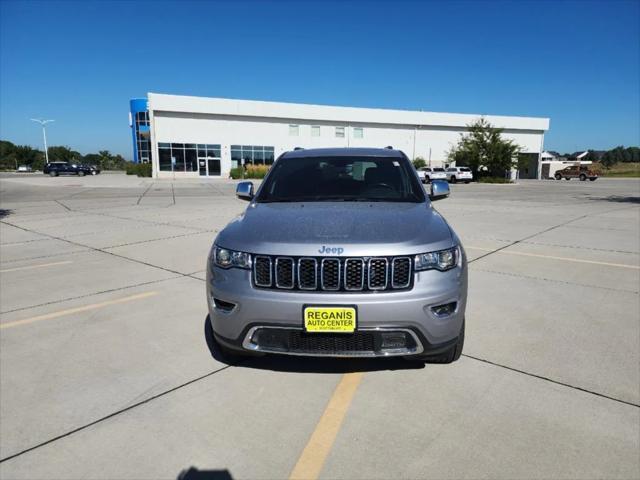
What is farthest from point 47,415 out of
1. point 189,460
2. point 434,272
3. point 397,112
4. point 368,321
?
point 397,112

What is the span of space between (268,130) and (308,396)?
46.9 meters

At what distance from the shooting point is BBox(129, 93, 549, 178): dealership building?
4334 centimetres

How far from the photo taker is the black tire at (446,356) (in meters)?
2.84

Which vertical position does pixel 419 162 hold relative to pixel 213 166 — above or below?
above

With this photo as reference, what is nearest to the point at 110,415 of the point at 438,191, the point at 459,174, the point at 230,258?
the point at 230,258

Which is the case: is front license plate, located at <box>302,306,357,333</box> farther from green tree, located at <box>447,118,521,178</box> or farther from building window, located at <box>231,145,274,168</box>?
building window, located at <box>231,145,274,168</box>

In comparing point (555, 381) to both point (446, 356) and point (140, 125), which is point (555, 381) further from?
point (140, 125)

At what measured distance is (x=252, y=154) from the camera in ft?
156

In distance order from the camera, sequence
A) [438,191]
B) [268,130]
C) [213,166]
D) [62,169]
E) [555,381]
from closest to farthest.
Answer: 1. [555,381]
2. [438,191]
3. [213,166]
4. [268,130]
5. [62,169]

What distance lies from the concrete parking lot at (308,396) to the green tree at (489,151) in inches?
1594

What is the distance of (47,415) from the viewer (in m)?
2.66

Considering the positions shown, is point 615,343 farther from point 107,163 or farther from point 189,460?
point 107,163

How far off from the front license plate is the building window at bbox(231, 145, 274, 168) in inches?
1786

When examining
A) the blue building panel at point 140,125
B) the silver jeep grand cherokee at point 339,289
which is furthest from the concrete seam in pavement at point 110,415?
the blue building panel at point 140,125
